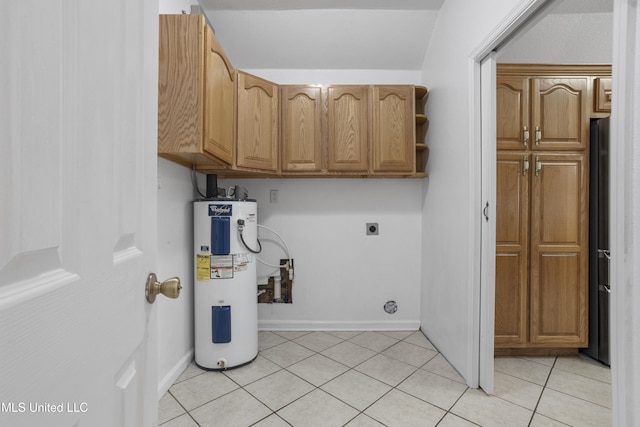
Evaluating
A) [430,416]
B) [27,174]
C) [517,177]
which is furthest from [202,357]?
[517,177]

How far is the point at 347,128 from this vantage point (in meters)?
2.25

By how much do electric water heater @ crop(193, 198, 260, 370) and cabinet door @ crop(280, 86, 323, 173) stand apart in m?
0.64

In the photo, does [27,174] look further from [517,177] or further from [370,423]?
[517,177]

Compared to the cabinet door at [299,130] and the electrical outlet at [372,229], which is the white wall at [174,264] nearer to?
the cabinet door at [299,130]

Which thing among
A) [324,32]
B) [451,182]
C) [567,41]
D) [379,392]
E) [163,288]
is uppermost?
[324,32]

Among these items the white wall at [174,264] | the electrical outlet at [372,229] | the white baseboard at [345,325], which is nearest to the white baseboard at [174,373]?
the white wall at [174,264]

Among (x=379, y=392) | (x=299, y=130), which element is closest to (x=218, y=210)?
(x=299, y=130)

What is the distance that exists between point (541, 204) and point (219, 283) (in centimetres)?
242

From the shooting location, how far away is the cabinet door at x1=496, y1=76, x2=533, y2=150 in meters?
1.99

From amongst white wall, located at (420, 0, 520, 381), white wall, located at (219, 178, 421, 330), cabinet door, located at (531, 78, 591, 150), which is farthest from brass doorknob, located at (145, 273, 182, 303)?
cabinet door, located at (531, 78, 591, 150)

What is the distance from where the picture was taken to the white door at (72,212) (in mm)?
265

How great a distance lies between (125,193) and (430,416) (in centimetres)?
171

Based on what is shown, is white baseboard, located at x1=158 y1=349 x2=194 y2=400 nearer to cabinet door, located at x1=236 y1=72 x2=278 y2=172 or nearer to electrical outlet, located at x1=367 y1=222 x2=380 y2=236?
cabinet door, located at x1=236 y1=72 x2=278 y2=172

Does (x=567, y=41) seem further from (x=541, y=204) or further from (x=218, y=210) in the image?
(x=218, y=210)
